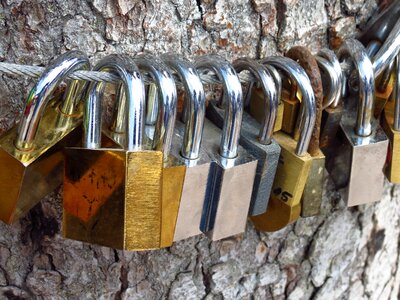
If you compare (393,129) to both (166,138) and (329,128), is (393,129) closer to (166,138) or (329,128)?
(329,128)

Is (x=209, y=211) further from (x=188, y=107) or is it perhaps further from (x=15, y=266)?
(x=15, y=266)

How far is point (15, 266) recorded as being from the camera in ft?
3.53

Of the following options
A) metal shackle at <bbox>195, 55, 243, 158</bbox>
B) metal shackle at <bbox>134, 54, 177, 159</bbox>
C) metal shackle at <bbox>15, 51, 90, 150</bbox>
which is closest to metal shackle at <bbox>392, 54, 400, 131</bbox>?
metal shackle at <bbox>195, 55, 243, 158</bbox>

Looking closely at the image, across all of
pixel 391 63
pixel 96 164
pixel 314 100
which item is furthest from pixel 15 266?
pixel 391 63

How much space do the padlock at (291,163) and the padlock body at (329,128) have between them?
0.23ft

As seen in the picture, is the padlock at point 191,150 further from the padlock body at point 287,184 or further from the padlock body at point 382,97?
the padlock body at point 382,97

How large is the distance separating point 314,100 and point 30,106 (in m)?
0.40

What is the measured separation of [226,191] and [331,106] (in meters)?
0.24

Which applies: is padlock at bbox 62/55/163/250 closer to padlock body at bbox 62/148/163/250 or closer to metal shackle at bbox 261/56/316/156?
padlock body at bbox 62/148/163/250

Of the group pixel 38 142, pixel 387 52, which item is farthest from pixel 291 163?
pixel 38 142

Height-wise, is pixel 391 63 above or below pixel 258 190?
above

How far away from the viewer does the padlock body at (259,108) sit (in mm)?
1018

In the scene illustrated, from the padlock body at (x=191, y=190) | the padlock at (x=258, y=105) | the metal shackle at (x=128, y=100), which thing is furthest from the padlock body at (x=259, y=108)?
the metal shackle at (x=128, y=100)

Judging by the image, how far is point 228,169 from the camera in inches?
36.9
